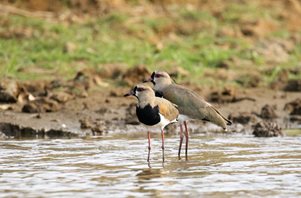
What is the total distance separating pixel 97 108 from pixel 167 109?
2.99m

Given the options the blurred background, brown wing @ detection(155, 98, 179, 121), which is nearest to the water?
brown wing @ detection(155, 98, 179, 121)

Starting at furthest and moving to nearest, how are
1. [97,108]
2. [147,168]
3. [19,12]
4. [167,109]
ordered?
[19,12] → [97,108] → [167,109] → [147,168]

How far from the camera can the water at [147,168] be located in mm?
8320

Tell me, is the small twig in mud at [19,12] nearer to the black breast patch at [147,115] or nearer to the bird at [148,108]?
the bird at [148,108]

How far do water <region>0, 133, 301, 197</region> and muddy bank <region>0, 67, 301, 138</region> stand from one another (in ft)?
1.66

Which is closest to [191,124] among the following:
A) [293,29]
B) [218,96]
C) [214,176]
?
[218,96]

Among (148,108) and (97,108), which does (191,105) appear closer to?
(148,108)

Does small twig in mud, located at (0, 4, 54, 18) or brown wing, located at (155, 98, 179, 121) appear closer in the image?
brown wing, located at (155, 98, 179, 121)

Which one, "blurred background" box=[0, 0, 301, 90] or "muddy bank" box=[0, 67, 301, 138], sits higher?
"blurred background" box=[0, 0, 301, 90]

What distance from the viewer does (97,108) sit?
12.9 metres

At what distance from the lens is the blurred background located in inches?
571

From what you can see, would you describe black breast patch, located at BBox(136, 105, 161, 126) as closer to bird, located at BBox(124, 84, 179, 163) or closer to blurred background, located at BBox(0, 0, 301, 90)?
bird, located at BBox(124, 84, 179, 163)

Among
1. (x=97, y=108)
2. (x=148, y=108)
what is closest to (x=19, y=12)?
(x=97, y=108)

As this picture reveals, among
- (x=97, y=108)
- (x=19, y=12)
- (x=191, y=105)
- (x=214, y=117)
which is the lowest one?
(x=214, y=117)
